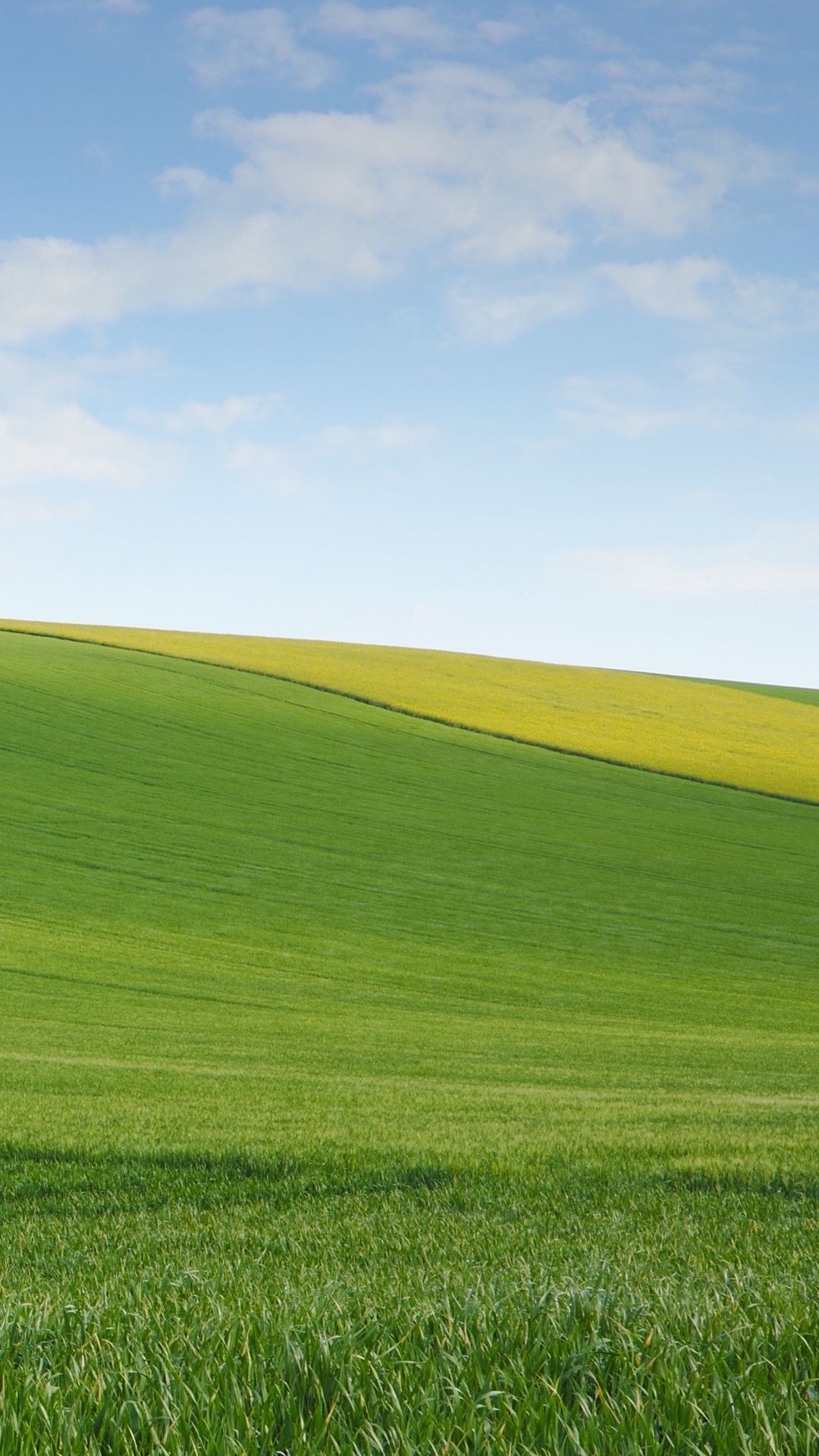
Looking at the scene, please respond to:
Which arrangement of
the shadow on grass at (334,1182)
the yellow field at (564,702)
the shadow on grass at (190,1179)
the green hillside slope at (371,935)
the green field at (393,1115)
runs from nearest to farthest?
the green field at (393,1115), the shadow on grass at (334,1182), the shadow on grass at (190,1179), the green hillside slope at (371,935), the yellow field at (564,702)

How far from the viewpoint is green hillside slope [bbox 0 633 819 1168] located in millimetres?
10641

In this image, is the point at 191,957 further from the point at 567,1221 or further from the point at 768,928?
the point at 567,1221

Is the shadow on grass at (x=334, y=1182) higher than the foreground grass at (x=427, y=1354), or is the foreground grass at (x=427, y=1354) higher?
the foreground grass at (x=427, y=1354)

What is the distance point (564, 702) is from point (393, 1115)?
5808 centimetres

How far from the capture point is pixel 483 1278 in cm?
376

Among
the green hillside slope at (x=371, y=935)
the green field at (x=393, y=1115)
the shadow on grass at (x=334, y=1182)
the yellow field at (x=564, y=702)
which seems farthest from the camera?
the yellow field at (x=564, y=702)

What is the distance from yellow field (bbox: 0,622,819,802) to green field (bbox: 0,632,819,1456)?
1104cm

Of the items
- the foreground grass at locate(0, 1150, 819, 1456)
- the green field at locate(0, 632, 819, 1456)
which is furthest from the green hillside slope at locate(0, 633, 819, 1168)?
the foreground grass at locate(0, 1150, 819, 1456)

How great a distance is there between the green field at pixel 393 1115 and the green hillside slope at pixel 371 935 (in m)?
0.13

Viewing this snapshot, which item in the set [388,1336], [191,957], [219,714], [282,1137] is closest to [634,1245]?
[388,1336]

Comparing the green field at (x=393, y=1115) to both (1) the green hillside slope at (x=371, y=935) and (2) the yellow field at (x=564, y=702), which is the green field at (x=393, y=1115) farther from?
(2) the yellow field at (x=564, y=702)

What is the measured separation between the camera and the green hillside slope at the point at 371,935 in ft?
34.9

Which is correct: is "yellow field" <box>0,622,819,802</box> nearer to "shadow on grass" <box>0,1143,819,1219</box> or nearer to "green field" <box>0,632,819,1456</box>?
"green field" <box>0,632,819,1456</box>

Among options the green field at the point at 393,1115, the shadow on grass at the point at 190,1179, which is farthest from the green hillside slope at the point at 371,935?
the shadow on grass at the point at 190,1179
